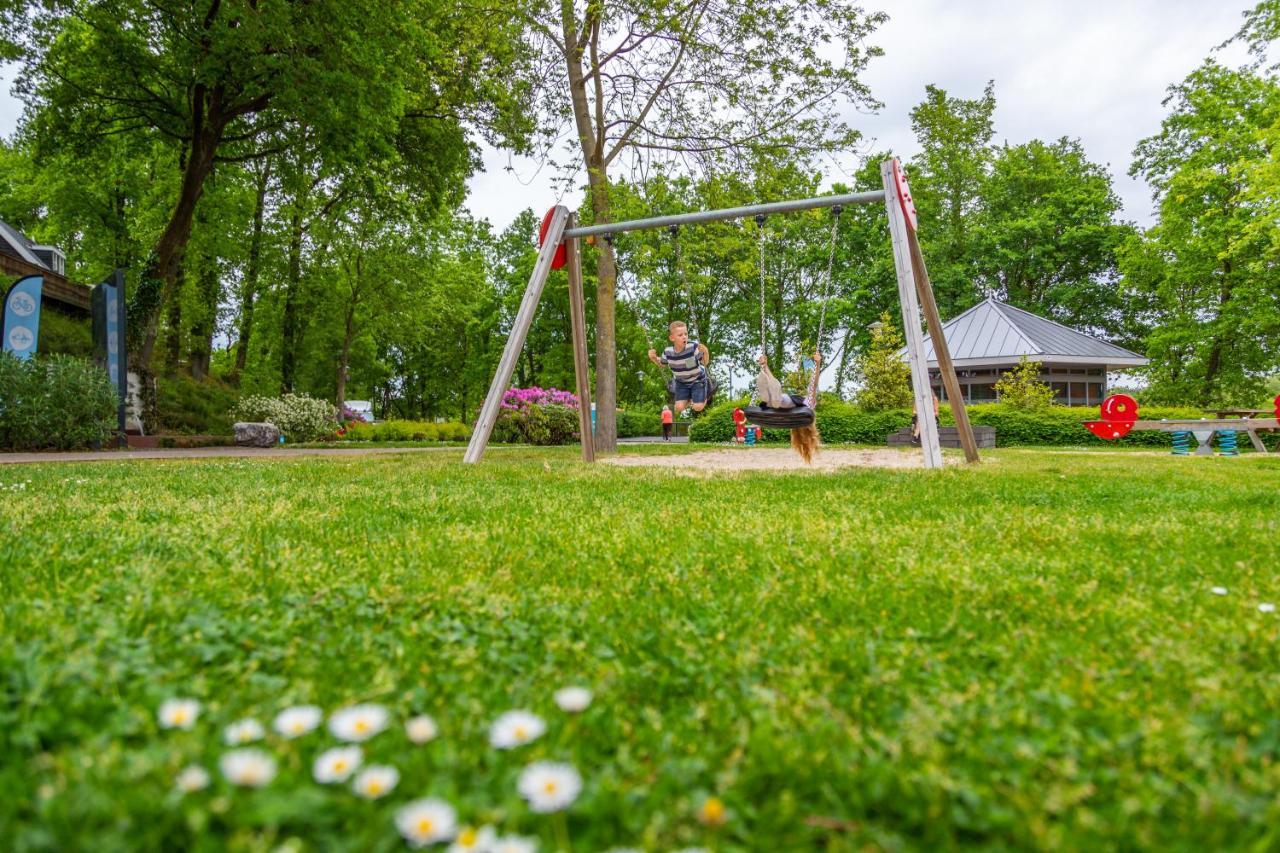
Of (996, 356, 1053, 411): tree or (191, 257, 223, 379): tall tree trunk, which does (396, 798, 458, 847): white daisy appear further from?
(191, 257, 223, 379): tall tree trunk

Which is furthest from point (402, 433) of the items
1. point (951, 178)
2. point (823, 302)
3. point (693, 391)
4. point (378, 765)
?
point (951, 178)

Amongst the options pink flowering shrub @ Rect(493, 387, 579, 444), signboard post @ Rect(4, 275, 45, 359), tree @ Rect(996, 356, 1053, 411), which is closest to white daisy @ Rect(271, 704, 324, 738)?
signboard post @ Rect(4, 275, 45, 359)

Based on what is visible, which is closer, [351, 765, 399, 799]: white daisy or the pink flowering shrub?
[351, 765, 399, 799]: white daisy

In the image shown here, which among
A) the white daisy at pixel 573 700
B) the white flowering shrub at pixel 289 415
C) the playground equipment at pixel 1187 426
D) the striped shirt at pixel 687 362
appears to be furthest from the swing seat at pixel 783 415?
the white flowering shrub at pixel 289 415

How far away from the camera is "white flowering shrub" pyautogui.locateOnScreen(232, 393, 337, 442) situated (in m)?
18.8

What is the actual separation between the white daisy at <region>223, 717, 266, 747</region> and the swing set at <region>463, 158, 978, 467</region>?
678cm

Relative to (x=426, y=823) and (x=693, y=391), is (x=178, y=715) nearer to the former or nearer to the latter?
(x=426, y=823)

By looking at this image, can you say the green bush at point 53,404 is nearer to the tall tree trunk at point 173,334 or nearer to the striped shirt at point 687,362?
the tall tree trunk at point 173,334

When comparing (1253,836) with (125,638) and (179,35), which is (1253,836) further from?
(179,35)

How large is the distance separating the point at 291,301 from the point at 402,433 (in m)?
6.85

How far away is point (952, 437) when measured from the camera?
18.3 meters

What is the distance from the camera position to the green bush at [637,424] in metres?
31.8

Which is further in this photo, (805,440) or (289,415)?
(289,415)

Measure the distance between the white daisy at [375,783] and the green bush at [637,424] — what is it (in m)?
29.9
